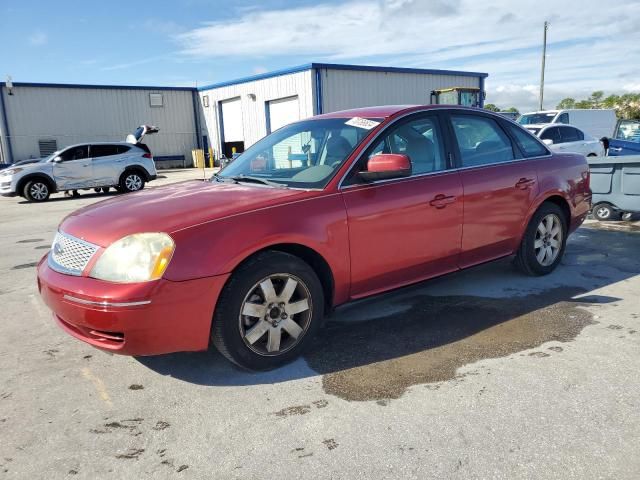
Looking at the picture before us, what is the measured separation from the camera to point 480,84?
2841cm

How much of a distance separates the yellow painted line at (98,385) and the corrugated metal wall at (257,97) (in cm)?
1888

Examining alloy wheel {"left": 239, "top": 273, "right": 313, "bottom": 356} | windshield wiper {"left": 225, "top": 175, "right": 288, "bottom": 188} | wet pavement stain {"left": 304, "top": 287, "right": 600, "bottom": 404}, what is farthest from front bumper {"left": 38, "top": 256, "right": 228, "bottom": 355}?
windshield wiper {"left": 225, "top": 175, "right": 288, "bottom": 188}

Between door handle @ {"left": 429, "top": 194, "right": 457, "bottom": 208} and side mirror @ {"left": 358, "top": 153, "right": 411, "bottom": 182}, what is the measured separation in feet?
1.62

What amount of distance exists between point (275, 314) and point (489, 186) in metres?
2.21

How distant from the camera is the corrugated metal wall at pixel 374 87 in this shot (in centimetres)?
2259

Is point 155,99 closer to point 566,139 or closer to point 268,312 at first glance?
point 566,139

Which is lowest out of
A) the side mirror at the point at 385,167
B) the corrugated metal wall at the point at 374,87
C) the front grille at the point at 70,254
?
the front grille at the point at 70,254

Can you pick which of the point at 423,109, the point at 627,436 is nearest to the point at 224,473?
the point at 627,436

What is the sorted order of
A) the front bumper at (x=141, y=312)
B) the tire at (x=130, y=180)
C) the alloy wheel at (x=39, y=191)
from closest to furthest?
1. the front bumper at (x=141, y=312)
2. the alloy wheel at (x=39, y=191)
3. the tire at (x=130, y=180)

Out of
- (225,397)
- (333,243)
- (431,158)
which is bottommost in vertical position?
(225,397)

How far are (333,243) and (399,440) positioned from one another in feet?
4.41

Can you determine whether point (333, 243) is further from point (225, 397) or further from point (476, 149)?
point (476, 149)

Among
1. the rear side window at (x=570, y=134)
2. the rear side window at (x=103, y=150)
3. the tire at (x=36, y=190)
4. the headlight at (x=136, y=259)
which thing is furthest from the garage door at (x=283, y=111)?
the headlight at (x=136, y=259)

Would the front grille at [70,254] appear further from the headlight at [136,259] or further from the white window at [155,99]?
the white window at [155,99]
